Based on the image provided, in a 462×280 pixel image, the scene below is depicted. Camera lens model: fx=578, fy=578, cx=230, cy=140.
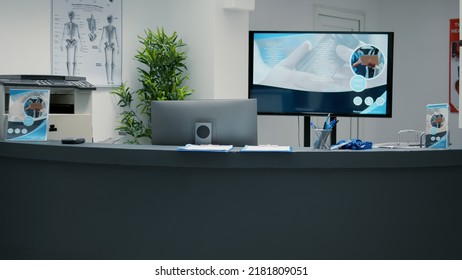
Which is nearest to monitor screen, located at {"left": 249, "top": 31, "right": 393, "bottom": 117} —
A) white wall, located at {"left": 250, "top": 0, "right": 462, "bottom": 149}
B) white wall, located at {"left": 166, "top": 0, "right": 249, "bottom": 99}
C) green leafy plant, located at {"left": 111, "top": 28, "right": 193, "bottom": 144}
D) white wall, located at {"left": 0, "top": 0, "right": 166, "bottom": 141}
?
white wall, located at {"left": 166, "top": 0, "right": 249, "bottom": 99}

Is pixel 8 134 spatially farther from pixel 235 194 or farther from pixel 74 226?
pixel 235 194

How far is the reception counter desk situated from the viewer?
102 inches

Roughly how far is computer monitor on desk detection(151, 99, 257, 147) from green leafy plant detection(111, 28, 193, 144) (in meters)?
2.32

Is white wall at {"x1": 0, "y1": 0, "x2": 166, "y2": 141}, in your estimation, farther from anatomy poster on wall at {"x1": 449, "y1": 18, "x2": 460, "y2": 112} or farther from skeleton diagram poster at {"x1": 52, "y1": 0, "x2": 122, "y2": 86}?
anatomy poster on wall at {"x1": 449, "y1": 18, "x2": 460, "y2": 112}

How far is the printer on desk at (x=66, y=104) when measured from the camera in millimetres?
3746

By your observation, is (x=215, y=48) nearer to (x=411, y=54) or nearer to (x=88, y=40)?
(x=88, y=40)

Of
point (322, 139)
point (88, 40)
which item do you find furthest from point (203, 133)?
point (88, 40)

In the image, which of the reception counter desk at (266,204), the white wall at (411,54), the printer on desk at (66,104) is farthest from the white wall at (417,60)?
the reception counter desk at (266,204)

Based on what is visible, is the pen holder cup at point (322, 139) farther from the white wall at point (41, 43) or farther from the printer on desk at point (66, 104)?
the white wall at point (41, 43)

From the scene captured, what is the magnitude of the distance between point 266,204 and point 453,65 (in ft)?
16.8

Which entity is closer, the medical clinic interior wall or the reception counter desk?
the reception counter desk

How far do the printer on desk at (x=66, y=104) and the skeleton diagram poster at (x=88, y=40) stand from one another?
121 cm

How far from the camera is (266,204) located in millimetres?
2611
